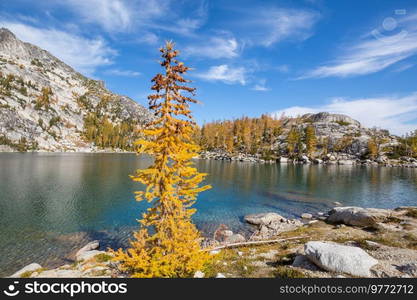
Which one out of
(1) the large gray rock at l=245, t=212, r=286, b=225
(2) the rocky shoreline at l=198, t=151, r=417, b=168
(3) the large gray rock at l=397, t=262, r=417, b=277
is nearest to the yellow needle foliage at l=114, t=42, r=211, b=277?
(3) the large gray rock at l=397, t=262, r=417, b=277

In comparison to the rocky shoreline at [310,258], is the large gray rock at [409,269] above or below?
above

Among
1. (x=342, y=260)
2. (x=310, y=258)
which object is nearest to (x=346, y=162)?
(x=310, y=258)

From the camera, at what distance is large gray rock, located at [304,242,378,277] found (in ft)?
41.2

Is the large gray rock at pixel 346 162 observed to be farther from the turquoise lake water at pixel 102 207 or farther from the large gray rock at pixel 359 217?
the large gray rock at pixel 359 217

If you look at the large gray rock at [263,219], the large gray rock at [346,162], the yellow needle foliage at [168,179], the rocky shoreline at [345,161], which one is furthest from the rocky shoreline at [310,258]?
the large gray rock at [346,162]

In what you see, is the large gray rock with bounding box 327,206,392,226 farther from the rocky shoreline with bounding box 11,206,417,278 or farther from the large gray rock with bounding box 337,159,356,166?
the large gray rock with bounding box 337,159,356,166

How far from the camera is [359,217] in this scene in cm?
3055

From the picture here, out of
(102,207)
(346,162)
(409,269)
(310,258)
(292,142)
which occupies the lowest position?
(102,207)

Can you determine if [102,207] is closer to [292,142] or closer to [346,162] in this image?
[292,142]

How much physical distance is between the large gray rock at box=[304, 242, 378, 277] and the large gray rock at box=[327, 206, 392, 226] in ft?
63.8

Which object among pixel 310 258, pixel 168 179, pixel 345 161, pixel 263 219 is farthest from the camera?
pixel 345 161

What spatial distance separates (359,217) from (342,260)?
72.0 ft

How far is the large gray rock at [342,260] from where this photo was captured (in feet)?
41.2

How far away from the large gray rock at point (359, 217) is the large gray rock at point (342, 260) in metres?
19.5
